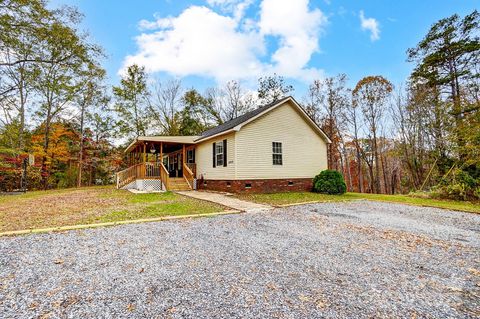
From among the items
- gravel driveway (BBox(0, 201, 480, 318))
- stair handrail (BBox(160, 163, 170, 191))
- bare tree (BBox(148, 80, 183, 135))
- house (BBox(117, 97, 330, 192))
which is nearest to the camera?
gravel driveway (BBox(0, 201, 480, 318))

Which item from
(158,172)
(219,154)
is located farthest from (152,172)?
(219,154)

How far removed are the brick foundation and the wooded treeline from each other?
21.7ft

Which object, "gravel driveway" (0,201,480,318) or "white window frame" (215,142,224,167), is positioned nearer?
"gravel driveway" (0,201,480,318)

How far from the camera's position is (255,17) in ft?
45.1

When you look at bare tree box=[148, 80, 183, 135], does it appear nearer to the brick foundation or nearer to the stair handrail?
the stair handrail

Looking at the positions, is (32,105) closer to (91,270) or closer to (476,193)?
(91,270)

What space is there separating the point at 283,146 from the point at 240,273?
10.7 m

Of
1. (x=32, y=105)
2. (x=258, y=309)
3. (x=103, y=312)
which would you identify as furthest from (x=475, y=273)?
(x=32, y=105)

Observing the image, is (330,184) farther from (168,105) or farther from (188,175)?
(168,105)

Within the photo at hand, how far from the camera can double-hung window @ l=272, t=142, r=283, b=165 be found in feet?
41.8

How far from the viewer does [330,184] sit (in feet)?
41.9

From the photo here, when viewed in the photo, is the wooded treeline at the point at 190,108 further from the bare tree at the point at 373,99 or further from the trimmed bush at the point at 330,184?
the trimmed bush at the point at 330,184

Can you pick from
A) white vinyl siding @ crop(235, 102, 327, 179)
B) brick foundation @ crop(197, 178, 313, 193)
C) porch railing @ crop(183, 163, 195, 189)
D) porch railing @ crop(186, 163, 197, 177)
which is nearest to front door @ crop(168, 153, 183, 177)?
porch railing @ crop(186, 163, 197, 177)

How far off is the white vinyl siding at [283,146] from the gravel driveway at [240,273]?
22.9 ft
